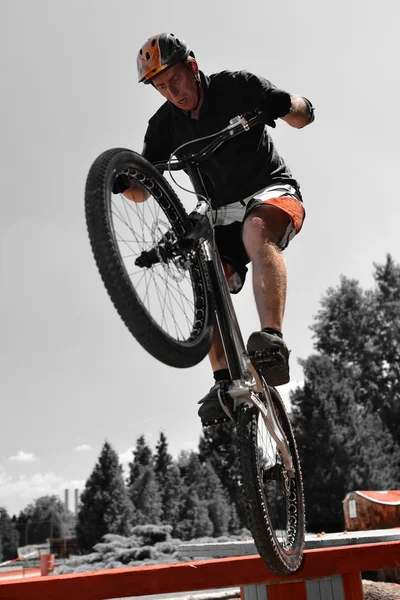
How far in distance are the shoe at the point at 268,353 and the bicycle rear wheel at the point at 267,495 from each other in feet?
0.78

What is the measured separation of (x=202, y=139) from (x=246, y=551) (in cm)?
320

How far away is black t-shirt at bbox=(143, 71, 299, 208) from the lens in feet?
11.2

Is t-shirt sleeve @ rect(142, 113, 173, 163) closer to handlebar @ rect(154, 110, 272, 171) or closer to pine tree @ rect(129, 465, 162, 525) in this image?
handlebar @ rect(154, 110, 272, 171)

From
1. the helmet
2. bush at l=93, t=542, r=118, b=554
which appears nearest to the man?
the helmet

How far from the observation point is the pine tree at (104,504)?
1734 inches

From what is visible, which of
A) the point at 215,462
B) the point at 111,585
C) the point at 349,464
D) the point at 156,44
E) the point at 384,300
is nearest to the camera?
the point at 111,585

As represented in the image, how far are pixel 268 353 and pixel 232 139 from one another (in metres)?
1.21

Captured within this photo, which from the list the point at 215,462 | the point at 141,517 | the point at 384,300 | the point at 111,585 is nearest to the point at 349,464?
the point at 384,300

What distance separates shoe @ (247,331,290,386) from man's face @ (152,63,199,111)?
1.28 meters

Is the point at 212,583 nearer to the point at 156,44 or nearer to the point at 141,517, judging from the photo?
the point at 156,44

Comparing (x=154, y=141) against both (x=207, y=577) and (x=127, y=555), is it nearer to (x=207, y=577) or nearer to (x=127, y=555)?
(x=207, y=577)

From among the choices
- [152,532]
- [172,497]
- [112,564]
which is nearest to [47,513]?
[172,497]

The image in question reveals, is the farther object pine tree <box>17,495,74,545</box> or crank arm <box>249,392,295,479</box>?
pine tree <box>17,495,74,545</box>

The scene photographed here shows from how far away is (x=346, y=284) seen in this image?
4269 centimetres
